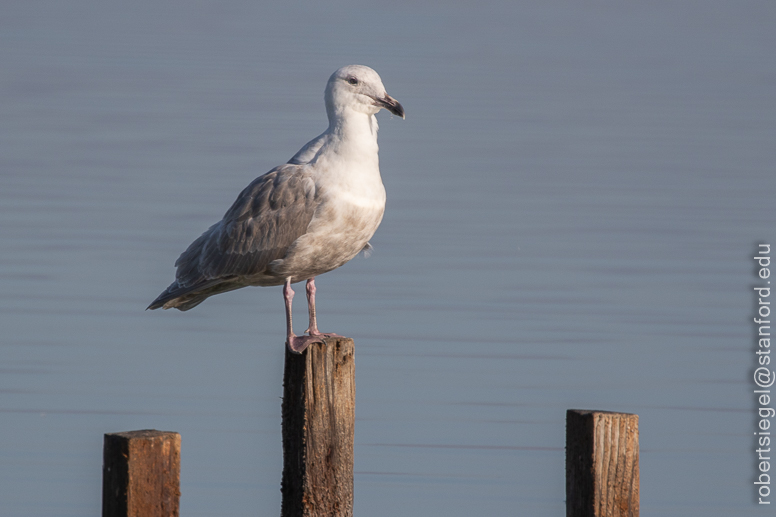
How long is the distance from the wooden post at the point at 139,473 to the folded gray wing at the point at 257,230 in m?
2.44

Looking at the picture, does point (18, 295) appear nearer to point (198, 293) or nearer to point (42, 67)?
point (198, 293)

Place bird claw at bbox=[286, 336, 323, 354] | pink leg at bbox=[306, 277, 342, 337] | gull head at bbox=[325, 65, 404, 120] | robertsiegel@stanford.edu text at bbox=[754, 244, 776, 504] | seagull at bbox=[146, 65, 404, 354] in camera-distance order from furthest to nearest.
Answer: robertsiegel@stanford.edu text at bbox=[754, 244, 776, 504], gull head at bbox=[325, 65, 404, 120], seagull at bbox=[146, 65, 404, 354], pink leg at bbox=[306, 277, 342, 337], bird claw at bbox=[286, 336, 323, 354]

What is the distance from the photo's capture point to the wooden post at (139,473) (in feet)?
19.0

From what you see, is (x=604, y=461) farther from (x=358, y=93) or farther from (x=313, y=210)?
(x=358, y=93)

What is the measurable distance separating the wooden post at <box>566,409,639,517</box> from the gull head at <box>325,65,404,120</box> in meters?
2.72

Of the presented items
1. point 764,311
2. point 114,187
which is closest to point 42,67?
point 114,187

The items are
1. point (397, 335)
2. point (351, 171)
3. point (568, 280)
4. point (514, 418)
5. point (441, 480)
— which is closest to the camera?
point (351, 171)

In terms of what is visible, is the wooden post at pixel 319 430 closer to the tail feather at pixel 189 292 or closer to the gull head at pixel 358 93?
the tail feather at pixel 189 292

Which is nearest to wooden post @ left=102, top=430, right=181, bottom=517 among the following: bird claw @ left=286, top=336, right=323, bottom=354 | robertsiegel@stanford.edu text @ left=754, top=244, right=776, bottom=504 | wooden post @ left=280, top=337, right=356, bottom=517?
wooden post @ left=280, top=337, right=356, bottom=517

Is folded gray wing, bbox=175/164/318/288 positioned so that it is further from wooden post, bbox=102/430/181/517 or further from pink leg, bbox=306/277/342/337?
wooden post, bbox=102/430/181/517

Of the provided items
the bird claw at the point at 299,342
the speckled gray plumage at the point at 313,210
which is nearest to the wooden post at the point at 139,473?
the bird claw at the point at 299,342

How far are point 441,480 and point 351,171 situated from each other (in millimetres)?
3294

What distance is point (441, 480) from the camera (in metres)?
10.3

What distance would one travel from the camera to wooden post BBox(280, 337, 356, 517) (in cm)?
693
